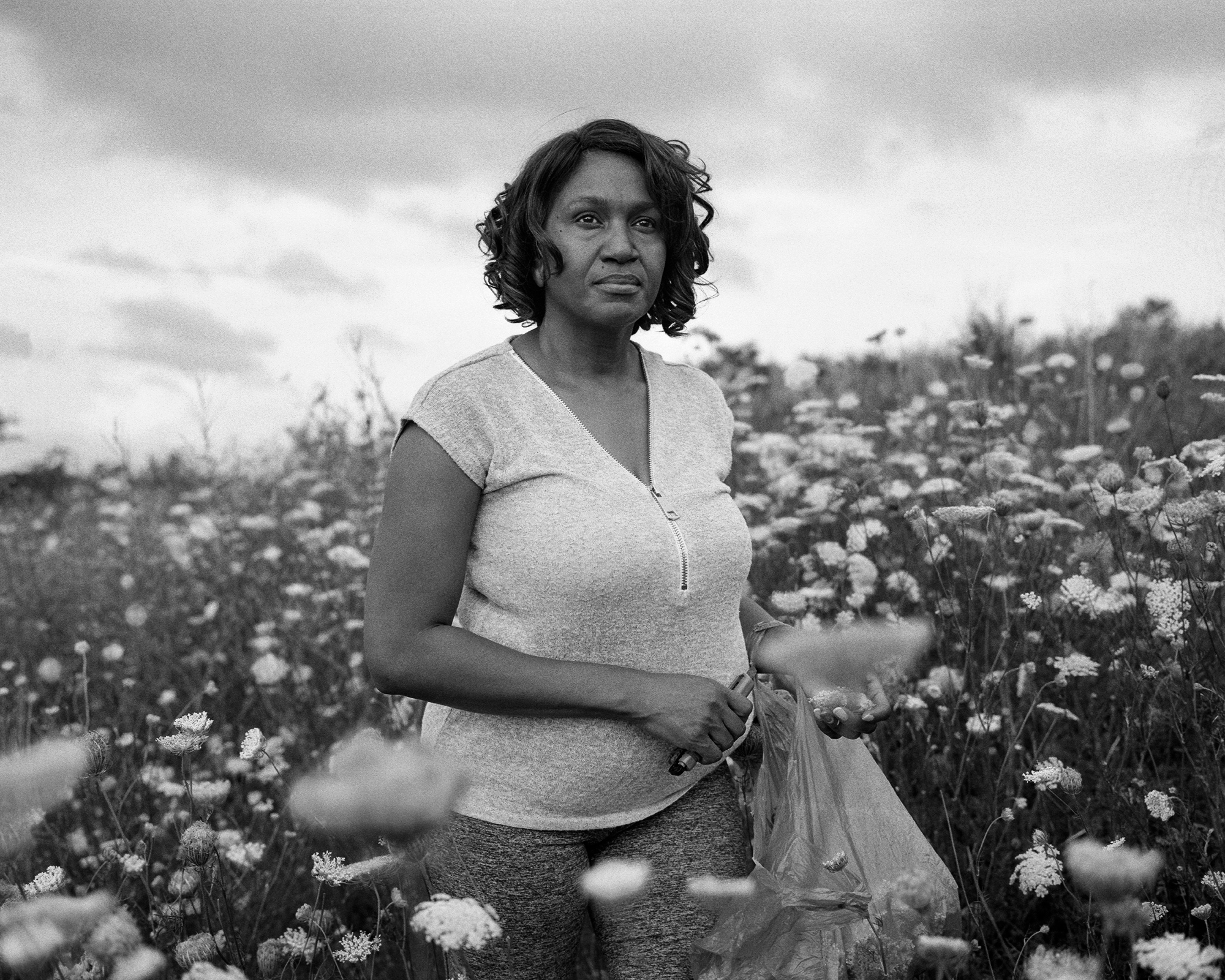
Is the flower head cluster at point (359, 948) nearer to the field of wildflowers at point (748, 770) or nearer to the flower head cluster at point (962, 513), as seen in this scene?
the field of wildflowers at point (748, 770)

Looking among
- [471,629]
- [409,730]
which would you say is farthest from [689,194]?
[409,730]

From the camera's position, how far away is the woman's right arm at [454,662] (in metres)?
1.64

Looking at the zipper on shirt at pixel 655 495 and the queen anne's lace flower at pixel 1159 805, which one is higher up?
the zipper on shirt at pixel 655 495

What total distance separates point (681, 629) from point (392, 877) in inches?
21.6

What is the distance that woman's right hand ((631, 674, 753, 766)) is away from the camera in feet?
5.34

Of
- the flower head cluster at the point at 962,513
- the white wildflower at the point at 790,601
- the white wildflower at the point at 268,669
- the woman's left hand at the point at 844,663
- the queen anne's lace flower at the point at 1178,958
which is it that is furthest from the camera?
the white wildflower at the point at 268,669

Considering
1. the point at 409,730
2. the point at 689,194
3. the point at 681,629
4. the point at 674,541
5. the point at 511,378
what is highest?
the point at 689,194

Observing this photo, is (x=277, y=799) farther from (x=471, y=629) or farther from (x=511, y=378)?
(x=511, y=378)

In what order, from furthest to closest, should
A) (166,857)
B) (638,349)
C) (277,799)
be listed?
(277,799), (166,857), (638,349)

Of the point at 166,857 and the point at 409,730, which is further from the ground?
the point at 409,730

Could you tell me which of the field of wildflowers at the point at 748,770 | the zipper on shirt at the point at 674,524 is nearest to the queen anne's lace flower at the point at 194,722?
the field of wildflowers at the point at 748,770

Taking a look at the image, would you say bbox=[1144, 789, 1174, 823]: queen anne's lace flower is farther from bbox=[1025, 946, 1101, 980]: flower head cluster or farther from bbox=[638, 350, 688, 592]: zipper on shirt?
bbox=[638, 350, 688, 592]: zipper on shirt

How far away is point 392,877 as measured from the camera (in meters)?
1.52

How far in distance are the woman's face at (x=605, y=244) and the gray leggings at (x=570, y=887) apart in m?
0.78
